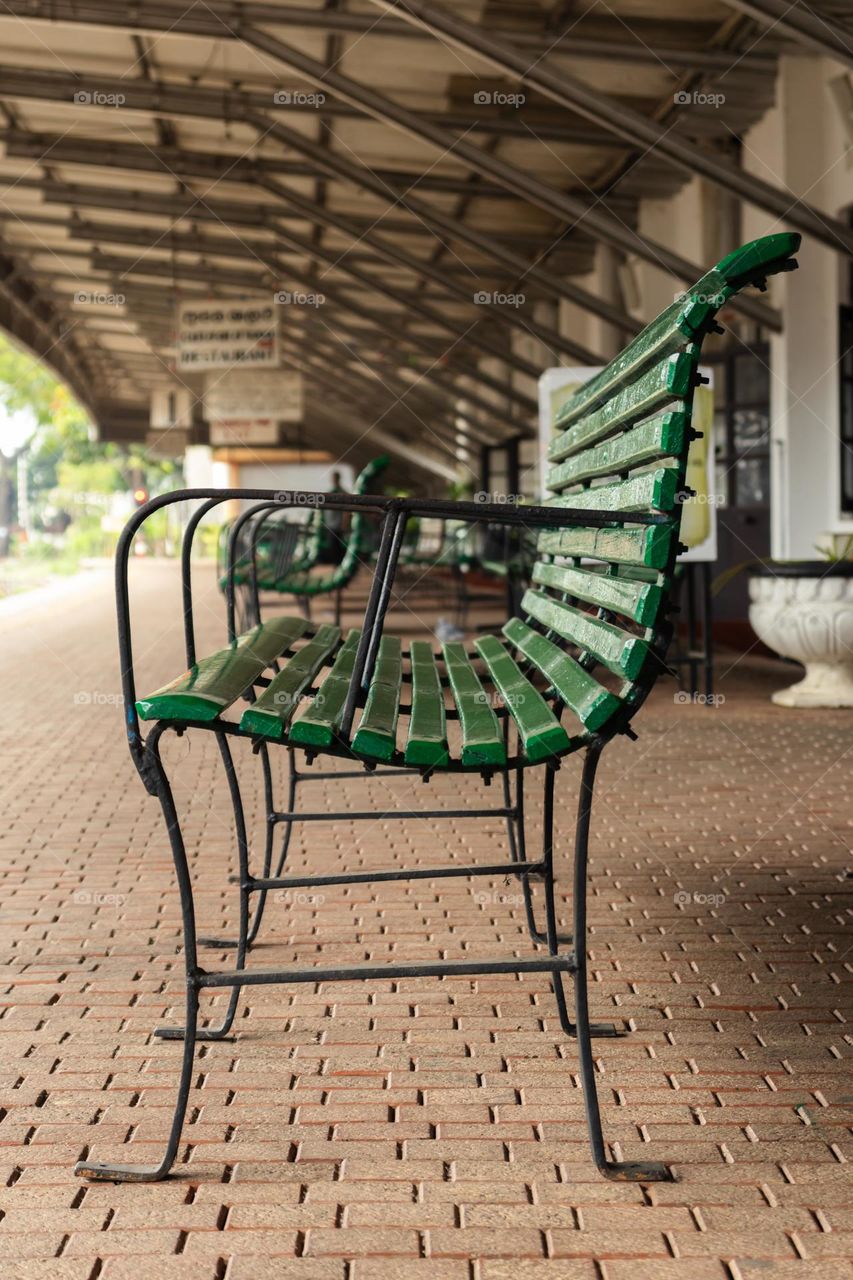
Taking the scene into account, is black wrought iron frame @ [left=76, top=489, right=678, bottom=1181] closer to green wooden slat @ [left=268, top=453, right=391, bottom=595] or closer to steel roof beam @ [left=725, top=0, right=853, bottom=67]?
green wooden slat @ [left=268, top=453, right=391, bottom=595]

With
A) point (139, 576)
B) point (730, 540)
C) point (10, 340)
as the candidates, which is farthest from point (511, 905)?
point (139, 576)

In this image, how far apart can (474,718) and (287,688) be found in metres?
0.35

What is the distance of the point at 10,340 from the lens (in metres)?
20.2

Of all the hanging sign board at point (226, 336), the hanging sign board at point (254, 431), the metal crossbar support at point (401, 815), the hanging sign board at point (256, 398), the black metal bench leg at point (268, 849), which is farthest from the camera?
the hanging sign board at point (254, 431)

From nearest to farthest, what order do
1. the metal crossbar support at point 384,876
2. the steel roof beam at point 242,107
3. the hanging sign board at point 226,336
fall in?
the metal crossbar support at point 384,876, the steel roof beam at point 242,107, the hanging sign board at point 226,336

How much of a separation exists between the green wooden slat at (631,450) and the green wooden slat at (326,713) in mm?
633

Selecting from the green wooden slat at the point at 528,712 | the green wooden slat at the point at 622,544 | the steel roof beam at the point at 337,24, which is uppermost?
the steel roof beam at the point at 337,24

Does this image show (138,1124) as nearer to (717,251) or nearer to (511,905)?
(511,905)

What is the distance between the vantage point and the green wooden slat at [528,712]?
1967 mm

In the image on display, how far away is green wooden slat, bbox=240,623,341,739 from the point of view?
77.4 inches

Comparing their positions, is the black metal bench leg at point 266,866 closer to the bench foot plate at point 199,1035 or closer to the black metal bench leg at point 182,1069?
the bench foot plate at point 199,1035

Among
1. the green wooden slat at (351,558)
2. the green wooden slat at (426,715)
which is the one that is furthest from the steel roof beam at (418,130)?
the green wooden slat at (426,715)

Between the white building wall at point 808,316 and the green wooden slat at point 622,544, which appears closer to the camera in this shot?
the green wooden slat at point 622,544

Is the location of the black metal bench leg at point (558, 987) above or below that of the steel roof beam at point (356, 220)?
below
